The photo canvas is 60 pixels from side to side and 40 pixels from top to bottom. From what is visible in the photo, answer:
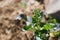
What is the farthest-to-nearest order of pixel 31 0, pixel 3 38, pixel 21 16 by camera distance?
pixel 31 0 → pixel 21 16 → pixel 3 38

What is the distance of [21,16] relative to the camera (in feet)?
23.9

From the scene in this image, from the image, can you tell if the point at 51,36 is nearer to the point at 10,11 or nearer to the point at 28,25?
the point at 28,25

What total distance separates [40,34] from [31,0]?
2.59m

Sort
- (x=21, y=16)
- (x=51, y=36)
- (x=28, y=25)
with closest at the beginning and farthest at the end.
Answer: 1. (x=51, y=36)
2. (x=28, y=25)
3. (x=21, y=16)

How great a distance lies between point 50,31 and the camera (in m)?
6.09

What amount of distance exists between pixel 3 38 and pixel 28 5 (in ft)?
7.83

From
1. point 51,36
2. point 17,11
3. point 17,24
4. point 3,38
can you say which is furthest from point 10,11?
point 51,36

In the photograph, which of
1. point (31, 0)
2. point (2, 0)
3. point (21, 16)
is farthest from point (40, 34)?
point (2, 0)

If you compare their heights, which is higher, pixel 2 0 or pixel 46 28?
pixel 2 0

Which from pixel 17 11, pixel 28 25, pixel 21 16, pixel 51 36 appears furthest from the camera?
pixel 17 11

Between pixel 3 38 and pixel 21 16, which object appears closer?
pixel 3 38

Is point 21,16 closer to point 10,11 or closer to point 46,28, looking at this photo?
point 10,11

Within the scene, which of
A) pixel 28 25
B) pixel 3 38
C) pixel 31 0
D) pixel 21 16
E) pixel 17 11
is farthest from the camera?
pixel 31 0

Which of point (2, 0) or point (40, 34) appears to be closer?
point (40, 34)
